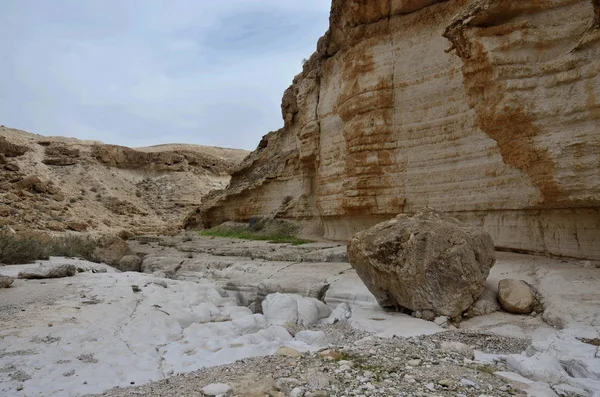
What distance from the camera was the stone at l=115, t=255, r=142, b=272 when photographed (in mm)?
12547

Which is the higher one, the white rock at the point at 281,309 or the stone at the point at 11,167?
the stone at the point at 11,167

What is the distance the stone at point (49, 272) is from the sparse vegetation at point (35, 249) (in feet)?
6.61

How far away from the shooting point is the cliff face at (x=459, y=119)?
6590 mm

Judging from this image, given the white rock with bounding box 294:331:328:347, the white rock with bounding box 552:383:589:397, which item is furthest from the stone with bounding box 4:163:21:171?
the white rock with bounding box 552:383:589:397

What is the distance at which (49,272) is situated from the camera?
29.5ft

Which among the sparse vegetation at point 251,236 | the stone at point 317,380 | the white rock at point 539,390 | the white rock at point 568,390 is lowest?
the stone at point 317,380

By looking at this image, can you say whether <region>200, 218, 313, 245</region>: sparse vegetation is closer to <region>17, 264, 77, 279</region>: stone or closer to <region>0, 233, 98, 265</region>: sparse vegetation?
<region>0, 233, 98, 265</region>: sparse vegetation

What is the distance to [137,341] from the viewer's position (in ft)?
17.6

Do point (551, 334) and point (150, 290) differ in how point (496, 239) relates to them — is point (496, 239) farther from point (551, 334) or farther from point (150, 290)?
point (150, 290)

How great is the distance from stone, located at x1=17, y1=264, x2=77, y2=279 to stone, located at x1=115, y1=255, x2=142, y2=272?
117 inches

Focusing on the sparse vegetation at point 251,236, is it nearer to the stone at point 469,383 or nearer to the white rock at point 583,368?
the white rock at point 583,368

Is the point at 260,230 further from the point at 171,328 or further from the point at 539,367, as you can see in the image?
the point at 539,367

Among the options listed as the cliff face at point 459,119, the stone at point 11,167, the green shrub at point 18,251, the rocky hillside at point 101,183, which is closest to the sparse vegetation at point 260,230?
the cliff face at point 459,119

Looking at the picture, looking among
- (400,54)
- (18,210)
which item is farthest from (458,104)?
(18,210)
